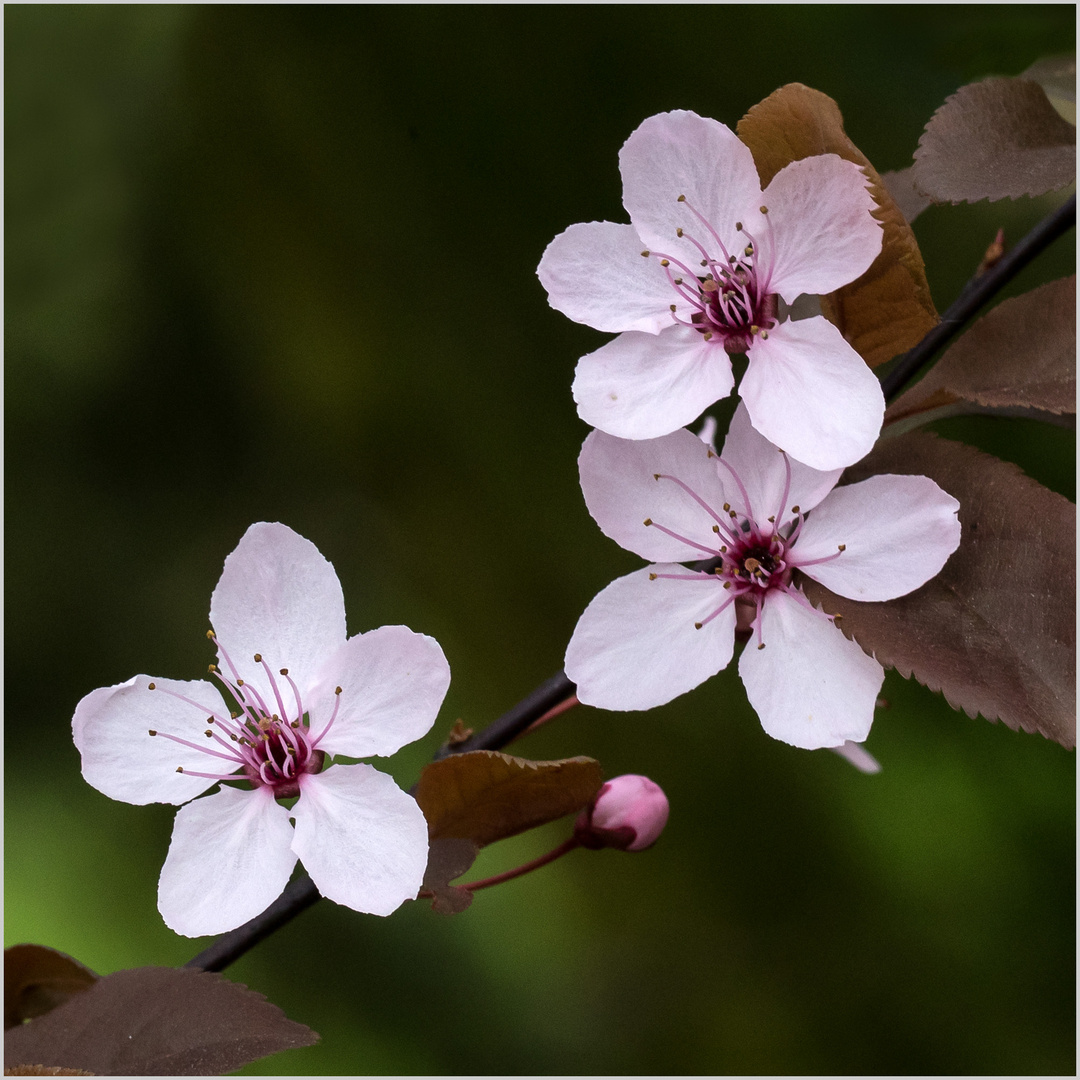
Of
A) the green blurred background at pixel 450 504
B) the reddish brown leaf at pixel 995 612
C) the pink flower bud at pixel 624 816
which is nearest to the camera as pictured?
the reddish brown leaf at pixel 995 612

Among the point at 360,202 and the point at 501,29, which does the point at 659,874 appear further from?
the point at 501,29

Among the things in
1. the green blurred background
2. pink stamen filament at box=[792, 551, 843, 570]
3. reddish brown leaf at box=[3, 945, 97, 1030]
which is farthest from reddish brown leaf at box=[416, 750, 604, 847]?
the green blurred background

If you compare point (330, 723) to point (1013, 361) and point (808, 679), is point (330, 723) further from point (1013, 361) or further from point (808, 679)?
point (1013, 361)

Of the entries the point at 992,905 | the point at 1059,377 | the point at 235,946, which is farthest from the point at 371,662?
the point at 992,905

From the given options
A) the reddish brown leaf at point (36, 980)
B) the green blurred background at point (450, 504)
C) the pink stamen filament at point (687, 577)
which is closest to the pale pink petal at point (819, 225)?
the pink stamen filament at point (687, 577)

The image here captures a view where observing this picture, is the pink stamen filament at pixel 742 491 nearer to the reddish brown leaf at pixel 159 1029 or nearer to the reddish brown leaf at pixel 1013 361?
the reddish brown leaf at pixel 1013 361

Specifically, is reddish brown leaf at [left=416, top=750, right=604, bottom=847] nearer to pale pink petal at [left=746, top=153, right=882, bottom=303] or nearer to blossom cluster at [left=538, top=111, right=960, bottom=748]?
blossom cluster at [left=538, top=111, right=960, bottom=748]

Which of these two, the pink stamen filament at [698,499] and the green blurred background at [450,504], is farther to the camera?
the green blurred background at [450,504]
